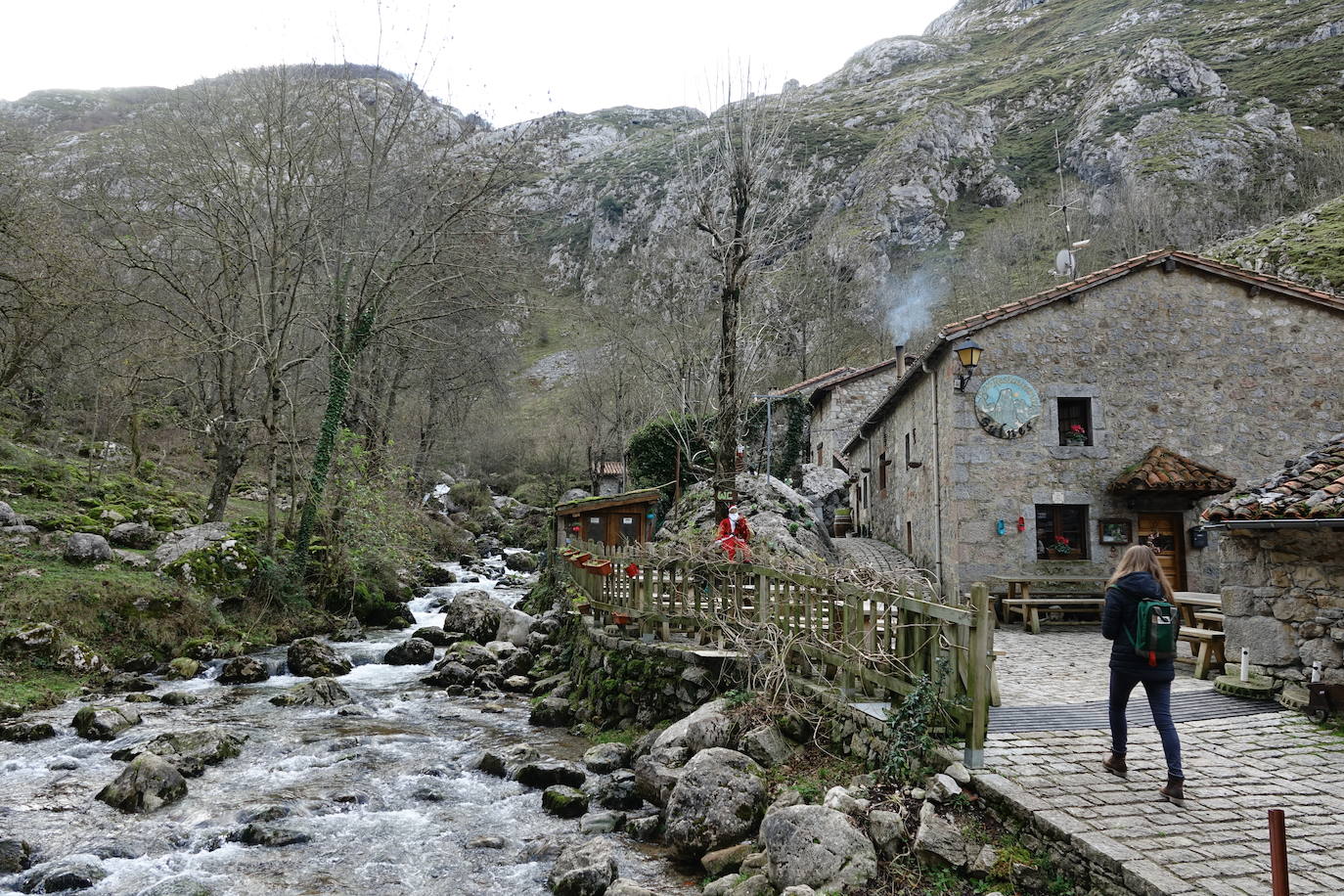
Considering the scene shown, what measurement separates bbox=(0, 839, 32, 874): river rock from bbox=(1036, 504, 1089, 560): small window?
590 inches

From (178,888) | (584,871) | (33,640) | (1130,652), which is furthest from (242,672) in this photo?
(1130,652)

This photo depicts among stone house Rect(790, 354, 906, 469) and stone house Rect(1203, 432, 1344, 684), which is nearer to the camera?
stone house Rect(1203, 432, 1344, 684)

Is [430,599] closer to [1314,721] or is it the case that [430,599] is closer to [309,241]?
[309,241]

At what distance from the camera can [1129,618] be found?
18.0 feet

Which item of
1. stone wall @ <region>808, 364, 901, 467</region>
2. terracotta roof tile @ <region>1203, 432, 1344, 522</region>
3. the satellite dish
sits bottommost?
terracotta roof tile @ <region>1203, 432, 1344, 522</region>

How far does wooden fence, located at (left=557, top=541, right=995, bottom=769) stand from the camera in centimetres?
560

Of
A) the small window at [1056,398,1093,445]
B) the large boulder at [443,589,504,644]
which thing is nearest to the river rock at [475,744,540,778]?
the large boulder at [443,589,504,644]

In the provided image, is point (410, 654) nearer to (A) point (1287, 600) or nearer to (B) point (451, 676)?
(B) point (451, 676)

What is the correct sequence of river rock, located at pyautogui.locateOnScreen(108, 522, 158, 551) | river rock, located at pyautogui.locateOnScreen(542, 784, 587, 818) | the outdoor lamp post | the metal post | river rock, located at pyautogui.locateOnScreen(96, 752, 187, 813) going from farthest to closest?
river rock, located at pyautogui.locateOnScreen(108, 522, 158, 551) < the outdoor lamp post < river rock, located at pyautogui.locateOnScreen(542, 784, 587, 818) < river rock, located at pyautogui.locateOnScreen(96, 752, 187, 813) < the metal post

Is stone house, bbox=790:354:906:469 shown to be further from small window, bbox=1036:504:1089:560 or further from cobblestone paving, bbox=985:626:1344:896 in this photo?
cobblestone paving, bbox=985:626:1344:896

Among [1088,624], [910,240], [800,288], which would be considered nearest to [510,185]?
[1088,624]

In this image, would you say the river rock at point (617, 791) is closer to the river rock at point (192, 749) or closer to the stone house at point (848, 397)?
the river rock at point (192, 749)

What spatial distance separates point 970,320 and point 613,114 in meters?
154

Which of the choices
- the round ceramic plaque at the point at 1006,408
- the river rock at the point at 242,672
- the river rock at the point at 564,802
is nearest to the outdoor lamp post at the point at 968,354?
the round ceramic plaque at the point at 1006,408
